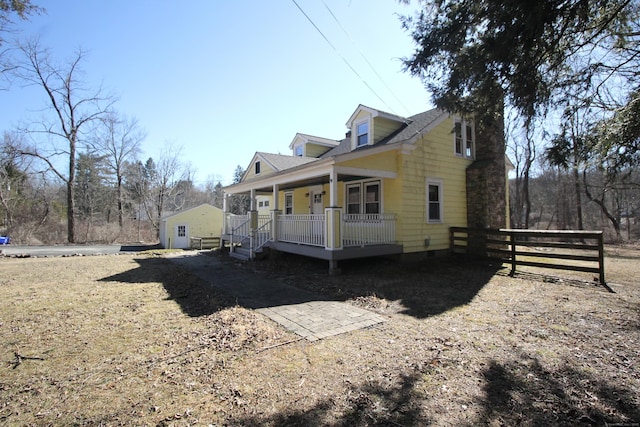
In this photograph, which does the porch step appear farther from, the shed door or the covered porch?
the shed door

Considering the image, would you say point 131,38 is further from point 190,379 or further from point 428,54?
point 190,379

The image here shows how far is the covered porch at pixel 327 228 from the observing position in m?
8.84

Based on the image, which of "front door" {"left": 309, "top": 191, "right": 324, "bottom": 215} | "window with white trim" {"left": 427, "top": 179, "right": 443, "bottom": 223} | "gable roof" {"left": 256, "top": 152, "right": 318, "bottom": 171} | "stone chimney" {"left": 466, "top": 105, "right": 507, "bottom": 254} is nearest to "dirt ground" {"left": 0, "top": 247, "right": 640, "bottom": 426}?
"window with white trim" {"left": 427, "top": 179, "right": 443, "bottom": 223}

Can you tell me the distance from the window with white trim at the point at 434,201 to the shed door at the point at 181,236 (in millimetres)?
A: 21347

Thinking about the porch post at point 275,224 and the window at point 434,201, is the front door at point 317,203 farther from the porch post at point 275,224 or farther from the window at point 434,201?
the window at point 434,201

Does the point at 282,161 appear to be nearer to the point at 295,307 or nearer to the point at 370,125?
the point at 370,125

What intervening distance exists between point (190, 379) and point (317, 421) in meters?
1.55

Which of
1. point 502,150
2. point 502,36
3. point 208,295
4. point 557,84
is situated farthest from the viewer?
point 502,150

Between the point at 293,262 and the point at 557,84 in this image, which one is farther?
the point at 293,262

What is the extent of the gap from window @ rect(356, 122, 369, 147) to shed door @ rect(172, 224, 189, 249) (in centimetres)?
1912

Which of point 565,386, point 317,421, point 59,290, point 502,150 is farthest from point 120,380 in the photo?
point 502,150

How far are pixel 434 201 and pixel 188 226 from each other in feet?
70.9

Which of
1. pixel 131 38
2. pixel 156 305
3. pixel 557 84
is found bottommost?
pixel 156 305

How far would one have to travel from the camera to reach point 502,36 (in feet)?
14.7
